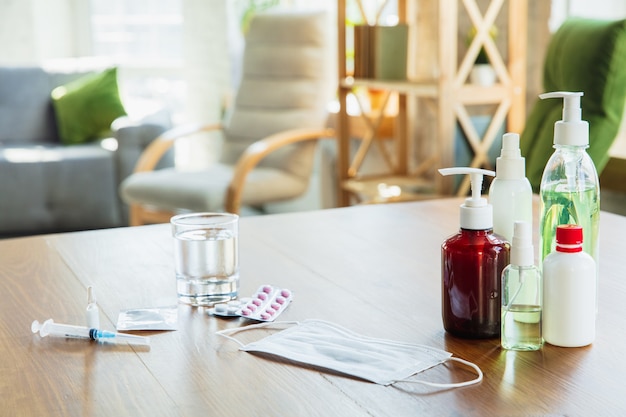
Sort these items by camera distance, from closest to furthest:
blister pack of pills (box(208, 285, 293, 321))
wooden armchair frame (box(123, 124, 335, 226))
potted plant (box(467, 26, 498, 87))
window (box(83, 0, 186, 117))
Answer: blister pack of pills (box(208, 285, 293, 321)) < potted plant (box(467, 26, 498, 87)) < wooden armchair frame (box(123, 124, 335, 226)) < window (box(83, 0, 186, 117))

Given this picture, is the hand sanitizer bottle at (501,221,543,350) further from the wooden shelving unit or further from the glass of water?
the wooden shelving unit

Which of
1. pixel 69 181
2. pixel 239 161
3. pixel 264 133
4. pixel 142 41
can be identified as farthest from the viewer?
pixel 142 41

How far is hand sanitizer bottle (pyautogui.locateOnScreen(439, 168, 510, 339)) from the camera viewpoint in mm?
1001

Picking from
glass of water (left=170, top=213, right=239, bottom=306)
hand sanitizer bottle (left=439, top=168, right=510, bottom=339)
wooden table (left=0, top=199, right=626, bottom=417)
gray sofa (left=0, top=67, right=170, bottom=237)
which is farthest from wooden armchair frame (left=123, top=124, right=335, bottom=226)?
hand sanitizer bottle (left=439, top=168, right=510, bottom=339)

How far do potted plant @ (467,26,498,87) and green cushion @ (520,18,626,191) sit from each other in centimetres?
55

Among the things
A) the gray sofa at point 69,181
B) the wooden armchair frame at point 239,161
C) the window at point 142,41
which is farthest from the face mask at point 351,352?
the window at point 142,41

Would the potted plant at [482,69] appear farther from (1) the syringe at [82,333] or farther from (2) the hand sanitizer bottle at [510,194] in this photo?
(1) the syringe at [82,333]

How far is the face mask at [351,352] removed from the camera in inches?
36.8

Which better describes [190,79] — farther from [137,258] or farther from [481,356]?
[481,356]

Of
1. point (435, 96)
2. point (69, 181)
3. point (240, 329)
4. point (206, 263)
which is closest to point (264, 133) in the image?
point (69, 181)

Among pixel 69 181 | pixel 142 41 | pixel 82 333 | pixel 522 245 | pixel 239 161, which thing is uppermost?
pixel 142 41

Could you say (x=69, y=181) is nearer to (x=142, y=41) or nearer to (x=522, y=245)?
(x=142, y=41)

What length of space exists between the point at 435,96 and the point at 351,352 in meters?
2.26

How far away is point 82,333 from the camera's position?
108 cm
